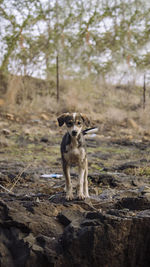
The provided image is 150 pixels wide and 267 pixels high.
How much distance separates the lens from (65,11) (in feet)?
68.3

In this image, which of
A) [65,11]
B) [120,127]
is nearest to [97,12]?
[65,11]

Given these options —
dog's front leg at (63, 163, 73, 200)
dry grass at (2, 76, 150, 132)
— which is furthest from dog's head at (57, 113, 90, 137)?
dry grass at (2, 76, 150, 132)

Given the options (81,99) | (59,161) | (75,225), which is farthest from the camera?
(81,99)

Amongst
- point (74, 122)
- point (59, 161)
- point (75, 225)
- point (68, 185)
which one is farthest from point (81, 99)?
point (75, 225)

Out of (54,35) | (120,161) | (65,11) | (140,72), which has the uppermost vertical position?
(65,11)

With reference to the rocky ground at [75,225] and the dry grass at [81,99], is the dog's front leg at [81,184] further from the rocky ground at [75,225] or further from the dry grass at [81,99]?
the dry grass at [81,99]

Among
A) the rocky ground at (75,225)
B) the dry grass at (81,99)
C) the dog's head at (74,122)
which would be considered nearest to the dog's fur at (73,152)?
the dog's head at (74,122)

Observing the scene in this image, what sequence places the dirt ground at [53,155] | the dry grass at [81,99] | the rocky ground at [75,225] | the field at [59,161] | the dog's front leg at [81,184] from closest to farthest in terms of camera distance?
the rocky ground at [75,225] < the field at [59,161] < the dog's front leg at [81,184] < the dirt ground at [53,155] < the dry grass at [81,99]

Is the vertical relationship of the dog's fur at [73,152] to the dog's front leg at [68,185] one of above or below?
above

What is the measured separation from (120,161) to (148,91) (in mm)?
13998

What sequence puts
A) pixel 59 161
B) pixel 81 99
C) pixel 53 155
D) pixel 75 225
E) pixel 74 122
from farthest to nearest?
1. pixel 81 99
2. pixel 53 155
3. pixel 59 161
4. pixel 74 122
5. pixel 75 225

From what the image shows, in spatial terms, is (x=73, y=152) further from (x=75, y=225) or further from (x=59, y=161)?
(x=59, y=161)

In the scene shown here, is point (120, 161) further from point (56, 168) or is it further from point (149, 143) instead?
point (149, 143)

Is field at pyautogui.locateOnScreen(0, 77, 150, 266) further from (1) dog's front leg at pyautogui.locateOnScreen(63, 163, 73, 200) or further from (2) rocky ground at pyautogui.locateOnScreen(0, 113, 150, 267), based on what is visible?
(1) dog's front leg at pyautogui.locateOnScreen(63, 163, 73, 200)
